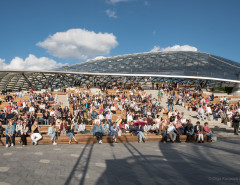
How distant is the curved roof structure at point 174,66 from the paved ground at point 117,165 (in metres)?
21.3

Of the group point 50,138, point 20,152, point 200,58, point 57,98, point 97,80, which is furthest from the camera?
point 200,58

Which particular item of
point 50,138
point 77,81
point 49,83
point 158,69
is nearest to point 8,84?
point 49,83

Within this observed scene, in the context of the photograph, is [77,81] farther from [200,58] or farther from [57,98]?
[200,58]

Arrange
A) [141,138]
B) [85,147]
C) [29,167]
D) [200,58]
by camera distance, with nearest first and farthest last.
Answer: [29,167], [85,147], [141,138], [200,58]

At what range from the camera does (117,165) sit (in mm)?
6629

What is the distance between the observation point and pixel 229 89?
2912 cm

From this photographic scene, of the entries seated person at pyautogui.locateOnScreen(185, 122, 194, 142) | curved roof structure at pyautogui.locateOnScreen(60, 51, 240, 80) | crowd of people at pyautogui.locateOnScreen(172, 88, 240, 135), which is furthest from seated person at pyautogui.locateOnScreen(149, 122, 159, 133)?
curved roof structure at pyautogui.locateOnScreen(60, 51, 240, 80)

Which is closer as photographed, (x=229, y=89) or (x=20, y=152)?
(x=20, y=152)

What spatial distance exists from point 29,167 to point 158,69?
86.4 ft

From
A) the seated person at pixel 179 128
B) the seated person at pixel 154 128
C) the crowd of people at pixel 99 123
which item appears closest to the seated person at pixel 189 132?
the crowd of people at pixel 99 123

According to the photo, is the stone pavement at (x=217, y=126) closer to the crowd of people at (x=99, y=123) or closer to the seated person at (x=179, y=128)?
the crowd of people at (x=99, y=123)

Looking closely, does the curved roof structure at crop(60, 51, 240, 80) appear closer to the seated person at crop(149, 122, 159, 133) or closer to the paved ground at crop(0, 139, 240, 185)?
the seated person at crop(149, 122, 159, 133)

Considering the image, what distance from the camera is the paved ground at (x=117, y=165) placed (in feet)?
17.5

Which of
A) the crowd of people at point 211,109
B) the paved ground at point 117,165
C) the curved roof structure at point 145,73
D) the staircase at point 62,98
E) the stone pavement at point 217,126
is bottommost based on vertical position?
the paved ground at point 117,165
